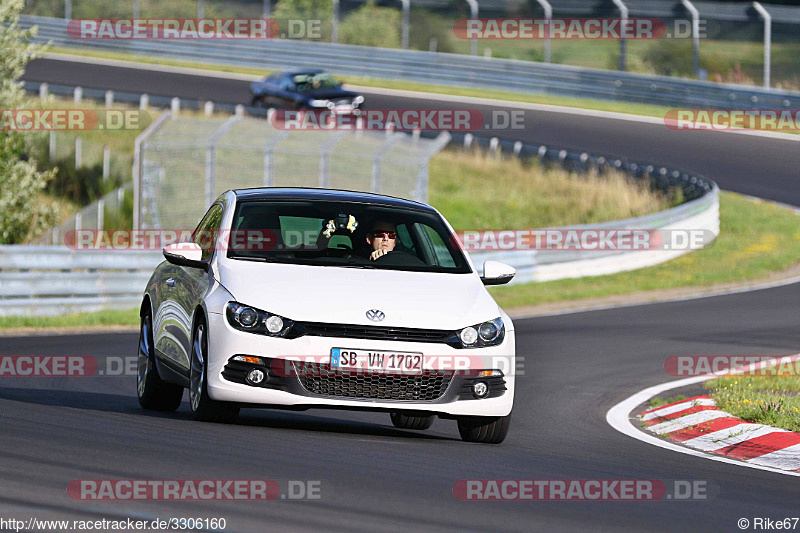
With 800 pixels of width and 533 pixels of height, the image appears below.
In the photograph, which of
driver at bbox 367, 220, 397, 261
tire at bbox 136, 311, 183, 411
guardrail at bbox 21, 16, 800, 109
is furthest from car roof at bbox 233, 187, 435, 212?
guardrail at bbox 21, 16, 800, 109

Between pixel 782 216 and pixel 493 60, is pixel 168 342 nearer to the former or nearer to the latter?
pixel 782 216

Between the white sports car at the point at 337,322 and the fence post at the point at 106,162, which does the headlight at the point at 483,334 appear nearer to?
the white sports car at the point at 337,322

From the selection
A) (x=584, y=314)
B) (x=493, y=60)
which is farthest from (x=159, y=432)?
(x=493, y=60)

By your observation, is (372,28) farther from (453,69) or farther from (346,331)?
(346,331)

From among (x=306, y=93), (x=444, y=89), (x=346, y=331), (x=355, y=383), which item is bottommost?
(x=444, y=89)

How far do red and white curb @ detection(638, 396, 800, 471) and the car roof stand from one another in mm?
2509

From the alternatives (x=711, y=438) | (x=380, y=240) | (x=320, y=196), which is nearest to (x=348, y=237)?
(x=380, y=240)

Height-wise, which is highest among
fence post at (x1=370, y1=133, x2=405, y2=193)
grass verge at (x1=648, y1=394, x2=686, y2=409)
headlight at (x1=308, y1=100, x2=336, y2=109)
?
grass verge at (x1=648, y1=394, x2=686, y2=409)

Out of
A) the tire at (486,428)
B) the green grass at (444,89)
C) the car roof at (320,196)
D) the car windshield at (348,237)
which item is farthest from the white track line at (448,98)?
the tire at (486,428)

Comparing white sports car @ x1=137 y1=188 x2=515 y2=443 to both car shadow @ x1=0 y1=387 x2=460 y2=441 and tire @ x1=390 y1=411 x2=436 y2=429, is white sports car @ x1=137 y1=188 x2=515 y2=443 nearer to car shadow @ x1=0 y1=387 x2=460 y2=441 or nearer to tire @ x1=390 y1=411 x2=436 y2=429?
car shadow @ x1=0 y1=387 x2=460 y2=441

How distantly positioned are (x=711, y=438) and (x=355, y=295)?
3.12 metres

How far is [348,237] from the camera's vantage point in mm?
9883

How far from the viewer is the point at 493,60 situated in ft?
154

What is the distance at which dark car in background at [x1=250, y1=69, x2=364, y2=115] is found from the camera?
136 ft
